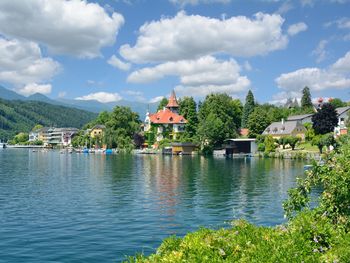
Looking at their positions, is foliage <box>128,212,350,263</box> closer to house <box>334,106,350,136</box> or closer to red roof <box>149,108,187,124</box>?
house <box>334,106,350,136</box>

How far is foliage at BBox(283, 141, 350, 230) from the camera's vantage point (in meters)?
13.6

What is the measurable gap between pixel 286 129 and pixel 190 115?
3403 cm

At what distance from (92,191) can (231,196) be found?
14646 mm

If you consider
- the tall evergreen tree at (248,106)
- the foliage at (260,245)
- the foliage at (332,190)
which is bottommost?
the foliage at (260,245)

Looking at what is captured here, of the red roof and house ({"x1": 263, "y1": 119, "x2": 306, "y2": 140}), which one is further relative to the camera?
the red roof

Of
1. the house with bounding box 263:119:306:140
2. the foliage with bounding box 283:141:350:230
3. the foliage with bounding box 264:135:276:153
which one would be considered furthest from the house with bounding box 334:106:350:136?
the foliage with bounding box 283:141:350:230

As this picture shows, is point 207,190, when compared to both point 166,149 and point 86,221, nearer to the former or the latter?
point 86,221

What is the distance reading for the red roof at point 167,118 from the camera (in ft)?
472

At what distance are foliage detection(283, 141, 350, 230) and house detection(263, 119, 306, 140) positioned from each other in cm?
10786

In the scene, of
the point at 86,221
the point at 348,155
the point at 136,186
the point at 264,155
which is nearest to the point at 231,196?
the point at 136,186

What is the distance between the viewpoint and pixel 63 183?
49.9 m

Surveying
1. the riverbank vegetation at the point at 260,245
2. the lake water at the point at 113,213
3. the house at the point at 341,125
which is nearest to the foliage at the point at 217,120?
the house at the point at 341,125

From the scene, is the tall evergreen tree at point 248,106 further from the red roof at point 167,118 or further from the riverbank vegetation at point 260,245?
the riverbank vegetation at point 260,245

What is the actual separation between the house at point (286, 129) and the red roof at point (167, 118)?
104 feet
